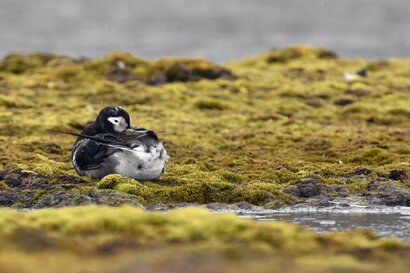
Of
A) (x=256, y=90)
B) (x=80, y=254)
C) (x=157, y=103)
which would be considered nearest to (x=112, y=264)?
(x=80, y=254)

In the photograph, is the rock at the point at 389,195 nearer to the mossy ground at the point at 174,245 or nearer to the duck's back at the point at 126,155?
the duck's back at the point at 126,155

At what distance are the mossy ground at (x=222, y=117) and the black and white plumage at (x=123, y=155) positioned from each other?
1.25ft

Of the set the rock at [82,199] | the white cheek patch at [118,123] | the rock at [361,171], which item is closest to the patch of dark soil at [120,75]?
the white cheek patch at [118,123]

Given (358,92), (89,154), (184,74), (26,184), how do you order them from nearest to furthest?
(26,184), (89,154), (358,92), (184,74)

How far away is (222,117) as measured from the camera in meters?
26.5

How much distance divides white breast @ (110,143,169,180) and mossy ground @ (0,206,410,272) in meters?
5.38

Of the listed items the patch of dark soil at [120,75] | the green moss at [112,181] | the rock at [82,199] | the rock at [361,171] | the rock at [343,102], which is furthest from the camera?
the patch of dark soil at [120,75]

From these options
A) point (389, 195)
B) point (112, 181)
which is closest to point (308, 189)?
point (389, 195)

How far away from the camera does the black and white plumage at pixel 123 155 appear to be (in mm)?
11938

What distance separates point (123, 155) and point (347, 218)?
4617 millimetres

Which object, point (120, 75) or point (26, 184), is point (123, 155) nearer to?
point (26, 184)

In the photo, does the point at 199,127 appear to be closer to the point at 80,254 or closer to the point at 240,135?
the point at 240,135

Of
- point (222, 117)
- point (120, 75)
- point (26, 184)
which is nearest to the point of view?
point (26, 184)

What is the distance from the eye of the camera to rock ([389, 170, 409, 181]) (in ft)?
42.9
